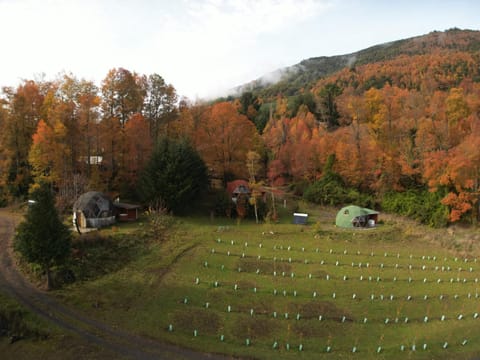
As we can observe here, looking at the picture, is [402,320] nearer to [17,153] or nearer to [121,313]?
[121,313]

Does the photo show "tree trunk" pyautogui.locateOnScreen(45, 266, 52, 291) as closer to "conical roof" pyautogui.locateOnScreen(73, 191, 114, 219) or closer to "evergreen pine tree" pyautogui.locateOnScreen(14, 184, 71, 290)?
"evergreen pine tree" pyautogui.locateOnScreen(14, 184, 71, 290)

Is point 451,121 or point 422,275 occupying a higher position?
point 451,121

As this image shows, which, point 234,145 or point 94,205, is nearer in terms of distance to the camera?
point 94,205

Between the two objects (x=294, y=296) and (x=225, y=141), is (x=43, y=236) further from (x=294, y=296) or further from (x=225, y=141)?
(x=225, y=141)

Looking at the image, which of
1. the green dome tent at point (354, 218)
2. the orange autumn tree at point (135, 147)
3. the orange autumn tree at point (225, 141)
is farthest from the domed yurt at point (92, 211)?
the green dome tent at point (354, 218)

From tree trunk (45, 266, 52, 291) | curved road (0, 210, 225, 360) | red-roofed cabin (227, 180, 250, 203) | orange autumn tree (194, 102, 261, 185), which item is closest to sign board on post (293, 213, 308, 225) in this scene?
red-roofed cabin (227, 180, 250, 203)

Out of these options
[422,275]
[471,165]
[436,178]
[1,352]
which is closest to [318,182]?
[436,178]

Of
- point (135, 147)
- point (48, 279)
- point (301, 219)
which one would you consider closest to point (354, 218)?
point (301, 219)

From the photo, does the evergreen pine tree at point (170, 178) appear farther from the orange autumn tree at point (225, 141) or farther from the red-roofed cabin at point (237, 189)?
the orange autumn tree at point (225, 141)
